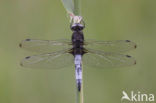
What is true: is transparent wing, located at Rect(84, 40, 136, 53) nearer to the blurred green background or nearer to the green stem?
the green stem


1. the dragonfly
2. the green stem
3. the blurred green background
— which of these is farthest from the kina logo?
the green stem

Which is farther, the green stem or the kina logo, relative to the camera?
the kina logo

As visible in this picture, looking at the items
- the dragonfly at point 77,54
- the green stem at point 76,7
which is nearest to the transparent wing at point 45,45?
the dragonfly at point 77,54

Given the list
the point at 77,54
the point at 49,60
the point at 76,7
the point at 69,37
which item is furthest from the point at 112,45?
the point at 69,37

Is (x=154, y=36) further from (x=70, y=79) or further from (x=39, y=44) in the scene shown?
(x=39, y=44)

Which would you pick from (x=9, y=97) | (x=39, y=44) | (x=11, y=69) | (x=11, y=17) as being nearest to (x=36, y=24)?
(x=11, y=17)

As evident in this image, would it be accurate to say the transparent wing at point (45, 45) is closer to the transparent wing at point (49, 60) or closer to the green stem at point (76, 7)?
the transparent wing at point (49, 60)

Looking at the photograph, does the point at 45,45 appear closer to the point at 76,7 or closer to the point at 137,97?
the point at 76,7
